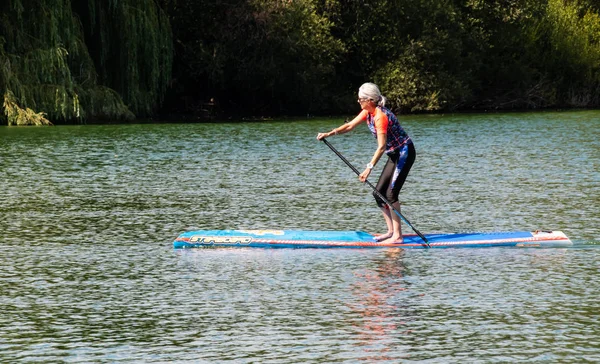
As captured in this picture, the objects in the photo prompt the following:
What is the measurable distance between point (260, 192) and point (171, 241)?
205 inches

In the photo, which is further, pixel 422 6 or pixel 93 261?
pixel 422 6

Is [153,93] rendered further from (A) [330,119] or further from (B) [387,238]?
(B) [387,238]

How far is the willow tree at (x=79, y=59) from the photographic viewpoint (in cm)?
3497

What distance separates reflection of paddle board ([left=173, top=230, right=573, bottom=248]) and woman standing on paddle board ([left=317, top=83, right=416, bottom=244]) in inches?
11.4

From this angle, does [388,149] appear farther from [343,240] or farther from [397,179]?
[343,240]

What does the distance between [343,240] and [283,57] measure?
3625 centimetres

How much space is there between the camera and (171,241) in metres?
13.6

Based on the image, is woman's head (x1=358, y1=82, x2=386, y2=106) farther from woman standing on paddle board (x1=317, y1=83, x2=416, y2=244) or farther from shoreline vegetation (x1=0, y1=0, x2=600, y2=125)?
shoreline vegetation (x1=0, y1=0, x2=600, y2=125)

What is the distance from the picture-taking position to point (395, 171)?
12906 millimetres

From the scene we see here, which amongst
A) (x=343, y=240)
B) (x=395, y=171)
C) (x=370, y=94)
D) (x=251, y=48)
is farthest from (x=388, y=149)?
(x=251, y=48)

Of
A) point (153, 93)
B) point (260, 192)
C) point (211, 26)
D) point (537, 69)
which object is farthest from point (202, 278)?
point (537, 69)

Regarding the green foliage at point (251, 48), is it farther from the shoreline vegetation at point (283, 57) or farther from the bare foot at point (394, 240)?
the bare foot at point (394, 240)

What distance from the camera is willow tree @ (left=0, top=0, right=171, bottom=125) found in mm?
34969

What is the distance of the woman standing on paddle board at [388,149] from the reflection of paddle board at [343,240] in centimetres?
29
